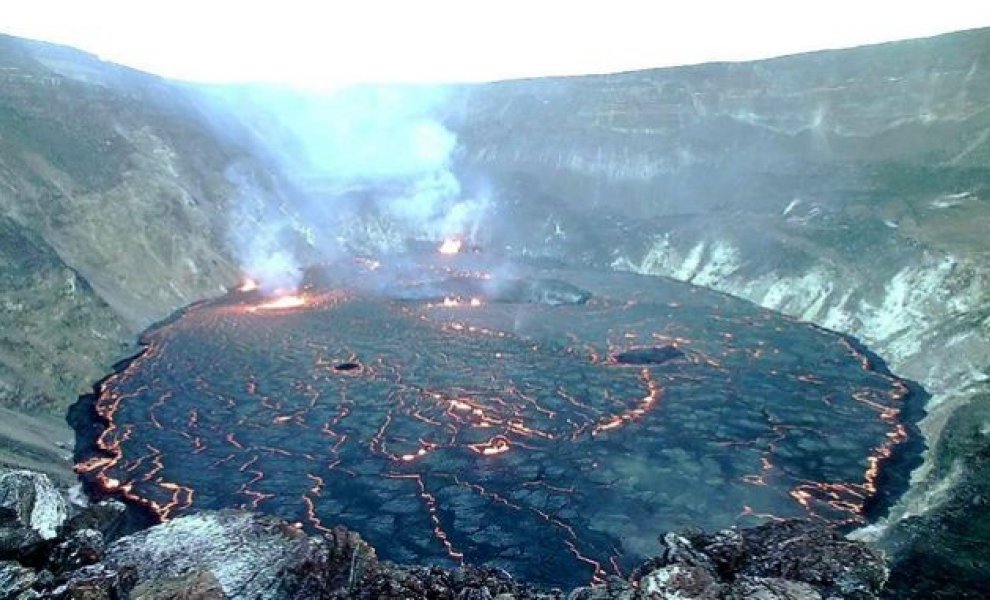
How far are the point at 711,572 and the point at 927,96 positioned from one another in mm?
89938

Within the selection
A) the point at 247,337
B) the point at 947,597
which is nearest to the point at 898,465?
the point at 947,597

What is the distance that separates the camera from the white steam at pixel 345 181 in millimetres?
89831

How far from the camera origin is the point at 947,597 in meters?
20.8

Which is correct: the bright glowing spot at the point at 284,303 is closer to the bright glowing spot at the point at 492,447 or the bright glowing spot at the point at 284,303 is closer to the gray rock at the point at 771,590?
the bright glowing spot at the point at 492,447

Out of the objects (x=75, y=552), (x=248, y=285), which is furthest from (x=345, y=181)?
(x=75, y=552)

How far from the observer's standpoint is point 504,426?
4078 cm

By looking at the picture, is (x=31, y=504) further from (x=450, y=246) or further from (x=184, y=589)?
(x=450, y=246)

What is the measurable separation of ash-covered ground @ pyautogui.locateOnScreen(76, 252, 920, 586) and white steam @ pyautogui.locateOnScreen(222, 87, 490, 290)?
24.7 meters

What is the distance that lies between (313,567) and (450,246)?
292 feet

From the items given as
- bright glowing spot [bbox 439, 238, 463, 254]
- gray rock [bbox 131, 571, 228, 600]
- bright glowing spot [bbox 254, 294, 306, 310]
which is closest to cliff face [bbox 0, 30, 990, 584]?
bright glowing spot [bbox 439, 238, 463, 254]

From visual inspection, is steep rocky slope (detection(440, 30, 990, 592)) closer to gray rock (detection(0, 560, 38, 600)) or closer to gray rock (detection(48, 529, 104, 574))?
gray rock (detection(48, 529, 104, 574))

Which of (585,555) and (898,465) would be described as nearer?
(585,555)

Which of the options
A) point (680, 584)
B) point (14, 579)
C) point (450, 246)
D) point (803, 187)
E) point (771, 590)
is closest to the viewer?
point (771, 590)

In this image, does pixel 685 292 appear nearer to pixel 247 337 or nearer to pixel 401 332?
pixel 401 332
